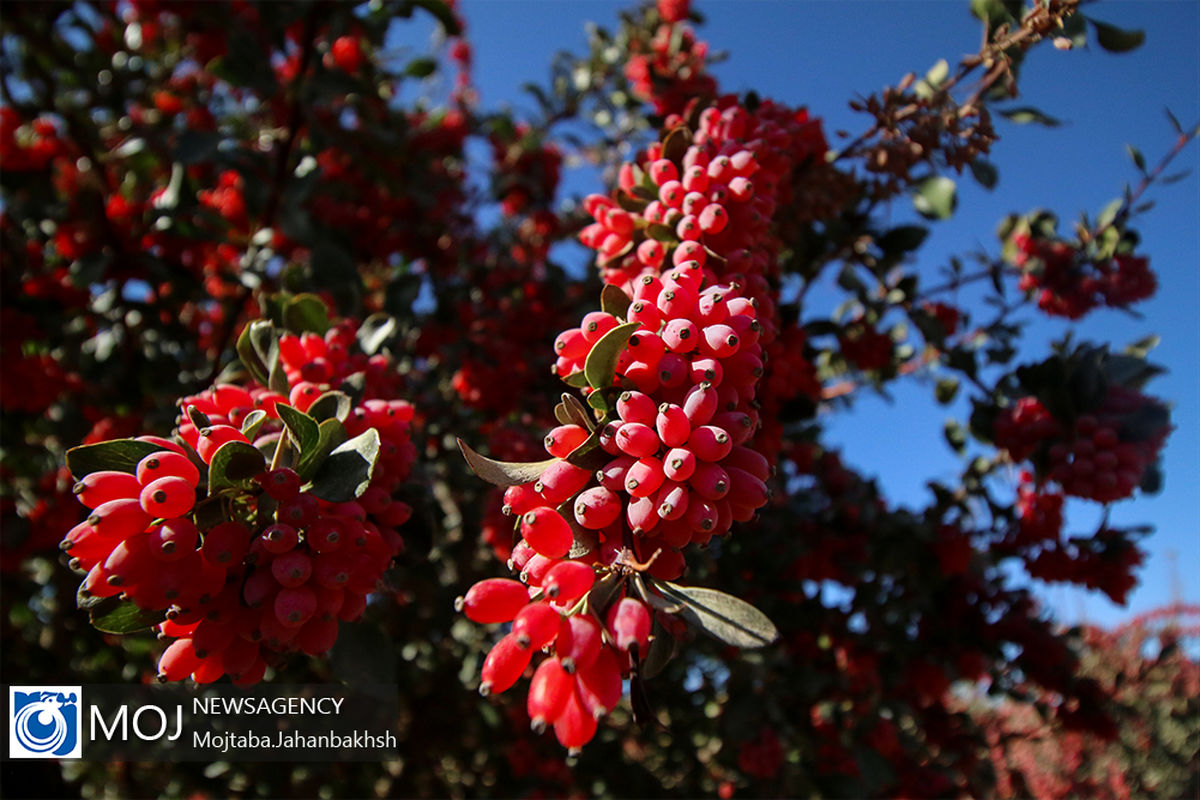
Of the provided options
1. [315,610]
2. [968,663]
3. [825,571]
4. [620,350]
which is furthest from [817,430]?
[315,610]

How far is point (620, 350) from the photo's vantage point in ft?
4.03

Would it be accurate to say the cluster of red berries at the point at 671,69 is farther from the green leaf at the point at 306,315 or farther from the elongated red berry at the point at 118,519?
the elongated red berry at the point at 118,519

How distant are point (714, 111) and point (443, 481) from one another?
2.13 metres

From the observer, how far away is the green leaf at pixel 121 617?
1.29 metres

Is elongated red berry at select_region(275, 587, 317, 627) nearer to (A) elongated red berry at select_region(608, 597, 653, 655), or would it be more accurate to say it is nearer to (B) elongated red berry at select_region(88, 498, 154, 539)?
(B) elongated red berry at select_region(88, 498, 154, 539)

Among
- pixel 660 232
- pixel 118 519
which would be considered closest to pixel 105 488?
pixel 118 519

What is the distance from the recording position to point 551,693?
3.33 ft

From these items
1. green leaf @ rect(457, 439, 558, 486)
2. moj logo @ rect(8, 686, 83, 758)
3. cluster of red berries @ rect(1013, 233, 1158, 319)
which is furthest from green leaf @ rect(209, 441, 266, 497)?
cluster of red berries @ rect(1013, 233, 1158, 319)

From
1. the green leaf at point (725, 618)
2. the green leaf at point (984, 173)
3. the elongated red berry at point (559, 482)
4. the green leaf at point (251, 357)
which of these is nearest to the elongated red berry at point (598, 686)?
the green leaf at point (725, 618)

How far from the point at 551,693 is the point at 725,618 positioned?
0.97ft

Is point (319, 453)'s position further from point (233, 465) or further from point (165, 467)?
point (165, 467)

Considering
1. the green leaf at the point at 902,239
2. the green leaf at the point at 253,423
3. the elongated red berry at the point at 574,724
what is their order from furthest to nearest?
the green leaf at the point at 902,239 → the green leaf at the point at 253,423 → the elongated red berry at the point at 574,724

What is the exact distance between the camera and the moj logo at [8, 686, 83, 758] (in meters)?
2.58

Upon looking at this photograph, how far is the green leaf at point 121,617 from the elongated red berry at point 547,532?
76 cm
